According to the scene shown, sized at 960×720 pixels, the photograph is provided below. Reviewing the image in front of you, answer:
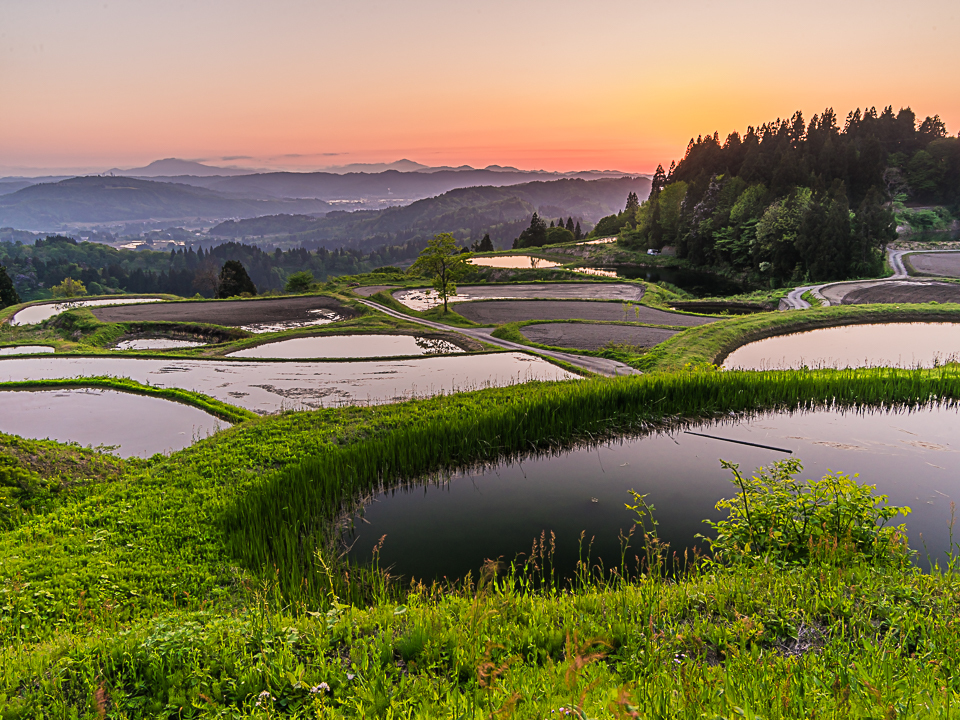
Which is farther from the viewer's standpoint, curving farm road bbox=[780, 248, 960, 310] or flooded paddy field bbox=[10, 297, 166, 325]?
flooded paddy field bbox=[10, 297, 166, 325]

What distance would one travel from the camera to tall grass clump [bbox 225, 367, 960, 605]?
8695mm

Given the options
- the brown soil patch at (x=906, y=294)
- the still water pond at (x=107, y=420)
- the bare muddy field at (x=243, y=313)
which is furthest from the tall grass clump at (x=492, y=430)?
the bare muddy field at (x=243, y=313)

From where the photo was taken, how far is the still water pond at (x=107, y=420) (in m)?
14.2

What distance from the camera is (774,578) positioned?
6.37 m

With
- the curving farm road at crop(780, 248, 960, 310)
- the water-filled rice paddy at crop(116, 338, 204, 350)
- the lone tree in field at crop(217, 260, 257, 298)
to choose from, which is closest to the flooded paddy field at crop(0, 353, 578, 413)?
the water-filled rice paddy at crop(116, 338, 204, 350)

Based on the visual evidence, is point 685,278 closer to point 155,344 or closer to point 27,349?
point 155,344

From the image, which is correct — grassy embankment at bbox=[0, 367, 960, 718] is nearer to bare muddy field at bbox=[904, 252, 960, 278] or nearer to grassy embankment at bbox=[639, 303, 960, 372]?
grassy embankment at bbox=[639, 303, 960, 372]

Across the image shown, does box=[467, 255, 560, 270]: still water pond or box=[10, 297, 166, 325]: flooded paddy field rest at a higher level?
box=[467, 255, 560, 270]: still water pond

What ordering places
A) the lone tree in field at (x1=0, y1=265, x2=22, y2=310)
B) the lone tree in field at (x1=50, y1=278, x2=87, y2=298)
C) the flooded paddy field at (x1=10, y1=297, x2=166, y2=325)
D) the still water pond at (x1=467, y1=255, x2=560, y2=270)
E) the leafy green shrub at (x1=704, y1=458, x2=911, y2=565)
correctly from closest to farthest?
the leafy green shrub at (x1=704, y1=458, x2=911, y2=565), the flooded paddy field at (x1=10, y1=297, x2=166, y2=325), the lone tree in field at (x1=0, y1=265, x2=22, y2=310), the still water pond at (x1=467, y1=255, x2=560, y2=270), the lone tree in field at (x1=50, y1=278, x2=87, y2=298)

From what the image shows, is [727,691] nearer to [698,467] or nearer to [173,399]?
[698,467]

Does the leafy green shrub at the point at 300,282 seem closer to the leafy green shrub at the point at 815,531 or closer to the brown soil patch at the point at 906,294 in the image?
the brown soil patch at the point at 906,294

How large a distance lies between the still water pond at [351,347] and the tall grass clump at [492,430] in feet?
47.6

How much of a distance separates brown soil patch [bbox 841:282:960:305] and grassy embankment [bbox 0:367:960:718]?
44677 millimetres

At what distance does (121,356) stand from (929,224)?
111285 millimetres
